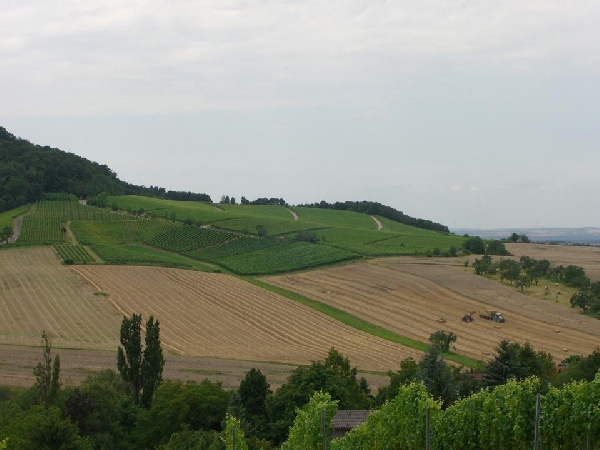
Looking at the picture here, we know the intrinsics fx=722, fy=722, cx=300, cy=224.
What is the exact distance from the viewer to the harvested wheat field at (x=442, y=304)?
60.1m

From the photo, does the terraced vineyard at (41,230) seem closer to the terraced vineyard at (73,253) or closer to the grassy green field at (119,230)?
the grassy green field at (119,230)

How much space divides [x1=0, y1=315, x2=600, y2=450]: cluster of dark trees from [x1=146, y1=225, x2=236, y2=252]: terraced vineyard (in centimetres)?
7232

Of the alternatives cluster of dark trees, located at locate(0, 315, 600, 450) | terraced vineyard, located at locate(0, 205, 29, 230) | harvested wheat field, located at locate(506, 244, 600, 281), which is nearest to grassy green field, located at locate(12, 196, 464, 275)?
terraced vineyard, located at locate(0, 205, 29, 230)

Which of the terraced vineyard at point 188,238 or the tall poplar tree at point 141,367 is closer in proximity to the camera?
the tall poplar tree at point 141,367

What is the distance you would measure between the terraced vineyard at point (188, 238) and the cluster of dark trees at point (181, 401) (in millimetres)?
72320

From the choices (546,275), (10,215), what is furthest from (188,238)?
(546,275)

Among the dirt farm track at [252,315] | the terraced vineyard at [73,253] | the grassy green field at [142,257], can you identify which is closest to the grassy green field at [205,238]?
the grassy green field at [142,257]

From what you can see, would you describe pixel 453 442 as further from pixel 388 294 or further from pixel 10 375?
pixel 388 294

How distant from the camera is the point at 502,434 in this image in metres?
18.2

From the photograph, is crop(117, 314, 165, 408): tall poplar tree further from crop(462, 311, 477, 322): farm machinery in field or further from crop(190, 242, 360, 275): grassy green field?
crop(190, 242, 360, 275): grassy green field

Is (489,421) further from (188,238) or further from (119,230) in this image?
(119,230)

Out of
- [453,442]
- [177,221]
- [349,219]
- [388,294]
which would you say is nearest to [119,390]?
[453,442]

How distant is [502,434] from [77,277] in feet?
238

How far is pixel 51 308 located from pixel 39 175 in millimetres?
87250
